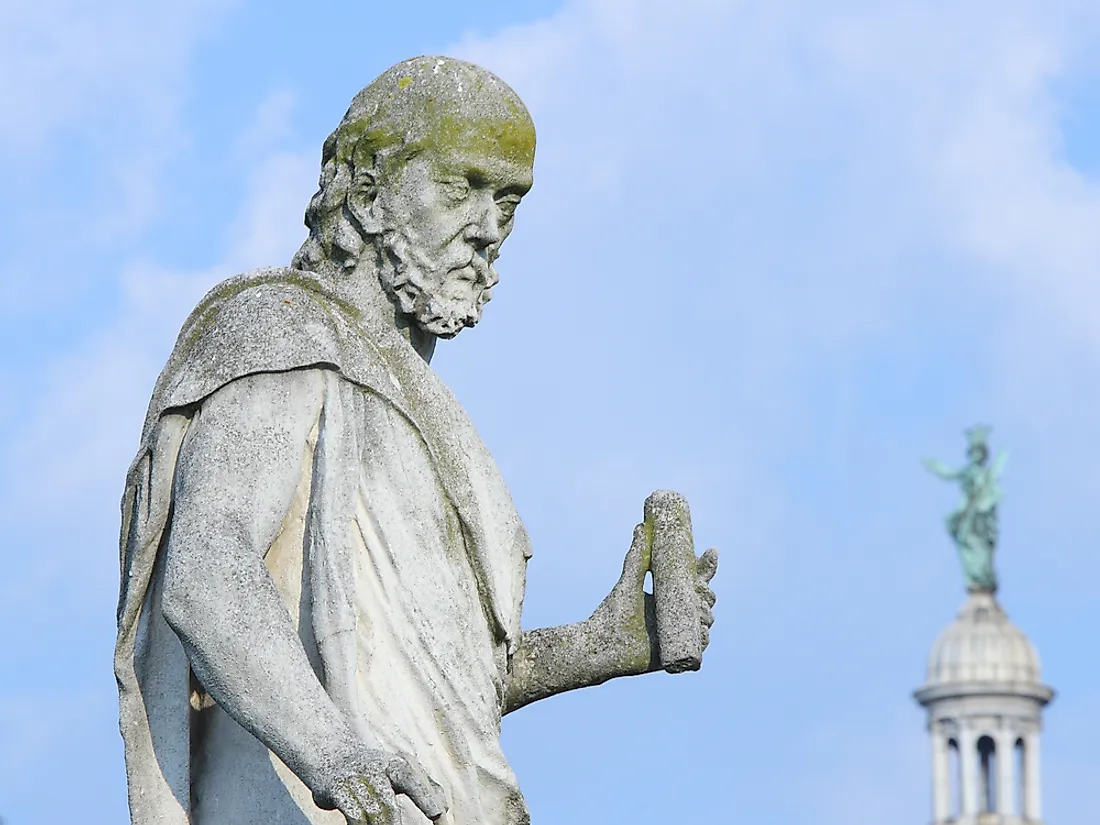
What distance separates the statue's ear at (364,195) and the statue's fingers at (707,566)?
111cm

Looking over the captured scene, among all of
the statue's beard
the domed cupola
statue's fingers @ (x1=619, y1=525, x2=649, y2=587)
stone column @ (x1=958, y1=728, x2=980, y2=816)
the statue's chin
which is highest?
the domed cupola

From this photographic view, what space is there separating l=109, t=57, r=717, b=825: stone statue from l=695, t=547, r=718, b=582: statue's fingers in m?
0.05

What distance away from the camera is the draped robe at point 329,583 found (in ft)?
24.2

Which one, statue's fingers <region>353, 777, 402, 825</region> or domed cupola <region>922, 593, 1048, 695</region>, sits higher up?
domed cupola <region>922, 593, 1048, 695</region>

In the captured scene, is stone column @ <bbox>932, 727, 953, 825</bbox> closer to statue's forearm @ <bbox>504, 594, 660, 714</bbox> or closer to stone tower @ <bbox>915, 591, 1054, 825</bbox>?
stone tower @ <bbox>915, 591, 1054, 825</bbox>

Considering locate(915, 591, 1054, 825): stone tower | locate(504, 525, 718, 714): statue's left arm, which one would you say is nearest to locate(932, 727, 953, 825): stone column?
locate(915, 591, 1054, 825): stone tower

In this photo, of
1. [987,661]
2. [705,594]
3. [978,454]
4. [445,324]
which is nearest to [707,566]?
[705,594]

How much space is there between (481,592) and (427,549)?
20 centimetres

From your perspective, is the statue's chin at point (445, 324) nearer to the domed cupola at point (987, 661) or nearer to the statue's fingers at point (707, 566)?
the statue's fingers at point (707, 566)

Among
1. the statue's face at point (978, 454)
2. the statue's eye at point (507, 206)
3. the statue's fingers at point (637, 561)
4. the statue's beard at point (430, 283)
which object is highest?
the statue's face at point (978, 454)

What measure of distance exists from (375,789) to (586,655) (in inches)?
53.0

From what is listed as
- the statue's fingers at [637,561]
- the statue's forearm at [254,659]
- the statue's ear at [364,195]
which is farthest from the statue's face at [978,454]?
the statue's forearm at [254,659]

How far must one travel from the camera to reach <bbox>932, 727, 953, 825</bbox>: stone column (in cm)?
10156

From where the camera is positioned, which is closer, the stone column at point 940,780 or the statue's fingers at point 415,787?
the statue's fingers at point 415,787
